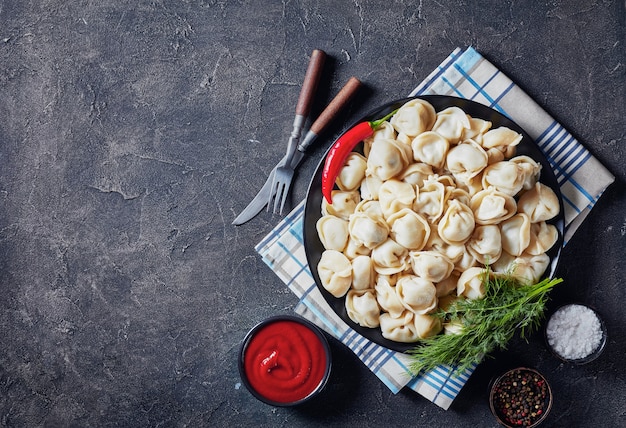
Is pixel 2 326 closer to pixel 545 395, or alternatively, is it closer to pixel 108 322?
pixel 108 322

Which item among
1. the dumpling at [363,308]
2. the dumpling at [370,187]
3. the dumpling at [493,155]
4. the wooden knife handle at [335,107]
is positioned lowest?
the dumpling at [363,308]

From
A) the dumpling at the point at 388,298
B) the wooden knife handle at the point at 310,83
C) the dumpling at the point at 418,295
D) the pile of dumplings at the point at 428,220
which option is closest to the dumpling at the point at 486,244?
the pile of dumplings at the point at 428,220

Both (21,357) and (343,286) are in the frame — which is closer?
(343,286)

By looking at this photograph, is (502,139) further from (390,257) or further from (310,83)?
(310,83)

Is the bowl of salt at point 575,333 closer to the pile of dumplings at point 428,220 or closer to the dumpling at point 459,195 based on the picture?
the pile of dumplings at point 428,220

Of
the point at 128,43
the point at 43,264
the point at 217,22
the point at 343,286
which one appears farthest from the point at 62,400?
the point at 217,22

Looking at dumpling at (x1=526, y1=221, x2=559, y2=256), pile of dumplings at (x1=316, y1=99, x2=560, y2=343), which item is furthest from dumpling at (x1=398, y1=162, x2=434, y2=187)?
dumpling at (x1=526, y1=221, x2=559, y2=256)
